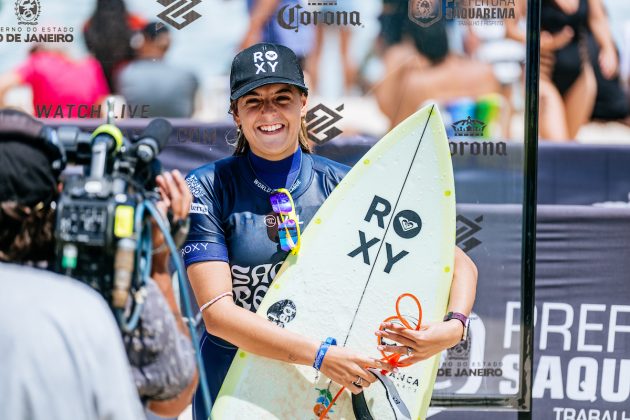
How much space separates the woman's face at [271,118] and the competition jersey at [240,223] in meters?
0.08

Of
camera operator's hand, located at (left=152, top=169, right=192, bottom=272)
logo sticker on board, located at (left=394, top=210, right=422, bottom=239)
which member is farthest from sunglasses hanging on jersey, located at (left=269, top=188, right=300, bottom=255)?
camera operator's hand, located at (left=152, top=169, right=192, bottom=272)

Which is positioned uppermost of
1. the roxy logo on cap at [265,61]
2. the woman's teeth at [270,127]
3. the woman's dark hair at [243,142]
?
the roxy logo on cap at [265,61]

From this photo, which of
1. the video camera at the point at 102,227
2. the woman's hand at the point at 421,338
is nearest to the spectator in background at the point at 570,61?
the woman's hand at the point at 421,338

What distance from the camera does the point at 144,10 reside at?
369 centimetres

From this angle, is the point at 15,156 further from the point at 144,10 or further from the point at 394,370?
the point at 144,10

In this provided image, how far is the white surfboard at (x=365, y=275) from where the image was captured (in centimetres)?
270

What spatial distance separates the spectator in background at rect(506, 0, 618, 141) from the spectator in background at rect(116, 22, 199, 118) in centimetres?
144

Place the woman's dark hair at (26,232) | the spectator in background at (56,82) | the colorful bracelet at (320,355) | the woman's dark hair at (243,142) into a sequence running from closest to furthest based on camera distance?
1. the woman's dark hair at (26,232)
2. the colorful bracelet at (320,355)
3. the woman's dark hair at (243,142)
4. the spectator in background at (56,82)

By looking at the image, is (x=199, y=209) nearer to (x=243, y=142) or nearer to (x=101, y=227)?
(x=243, y=142)

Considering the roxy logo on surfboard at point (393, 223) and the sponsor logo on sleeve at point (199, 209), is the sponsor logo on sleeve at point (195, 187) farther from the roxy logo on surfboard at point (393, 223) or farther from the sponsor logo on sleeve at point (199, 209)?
the roxy logo on surfboard at point (393, 223)

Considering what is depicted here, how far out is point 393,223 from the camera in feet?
9.43

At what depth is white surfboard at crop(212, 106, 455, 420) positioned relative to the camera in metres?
2.70

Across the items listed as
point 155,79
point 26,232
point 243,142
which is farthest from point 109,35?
point 26,232

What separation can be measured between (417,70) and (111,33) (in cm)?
117
